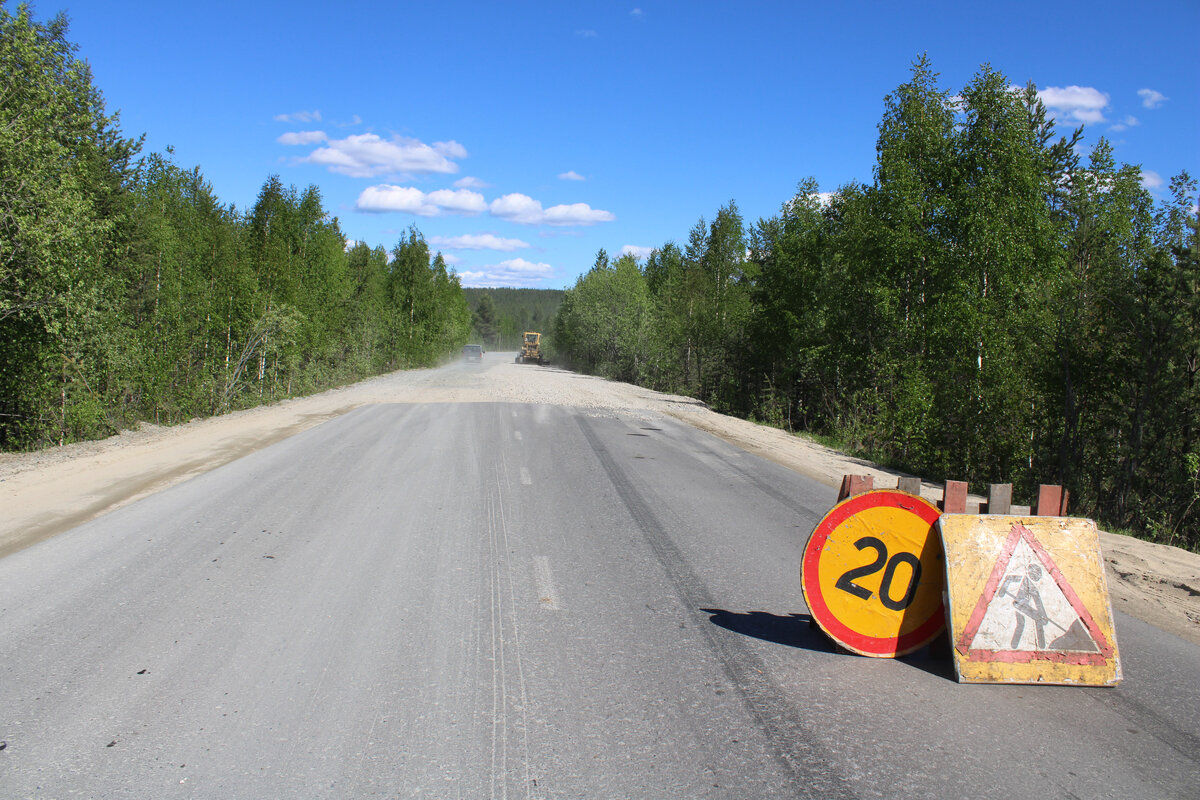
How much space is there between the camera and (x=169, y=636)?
4.77 m

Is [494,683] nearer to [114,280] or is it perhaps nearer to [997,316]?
[114,280]

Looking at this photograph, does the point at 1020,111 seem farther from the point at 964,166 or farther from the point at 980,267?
the point at 980,267

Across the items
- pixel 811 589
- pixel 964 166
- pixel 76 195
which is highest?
pixel 964 166

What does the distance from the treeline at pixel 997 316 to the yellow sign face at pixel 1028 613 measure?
10102mm

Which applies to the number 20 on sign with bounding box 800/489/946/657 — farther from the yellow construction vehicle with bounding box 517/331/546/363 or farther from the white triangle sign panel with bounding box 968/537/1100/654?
the yellow construction vehicle with bounding box 517/331/546/363

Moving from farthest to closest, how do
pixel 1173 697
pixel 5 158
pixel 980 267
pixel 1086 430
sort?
1. pixel 980 267
2. pixel 1086 430
3. pixel 5 158
4. pixel 1173 697

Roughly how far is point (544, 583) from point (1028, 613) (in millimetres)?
3440

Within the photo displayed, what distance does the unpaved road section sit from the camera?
686 cm

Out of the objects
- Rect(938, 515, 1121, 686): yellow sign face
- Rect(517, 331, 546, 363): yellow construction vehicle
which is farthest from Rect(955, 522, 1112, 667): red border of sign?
Rect(517, 331, 546, 363): yellow construction vehicle

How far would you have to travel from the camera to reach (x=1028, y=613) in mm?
4348

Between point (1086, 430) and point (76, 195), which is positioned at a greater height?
point (76, 195)

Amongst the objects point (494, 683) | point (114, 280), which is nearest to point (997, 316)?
point (494, 683)

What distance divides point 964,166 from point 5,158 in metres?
21.9

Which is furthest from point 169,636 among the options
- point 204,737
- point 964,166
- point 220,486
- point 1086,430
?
point 964,166
